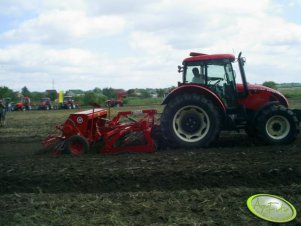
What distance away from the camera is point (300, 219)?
4344 mm

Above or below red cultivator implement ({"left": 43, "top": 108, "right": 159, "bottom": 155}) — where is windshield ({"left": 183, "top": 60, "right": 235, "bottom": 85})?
above

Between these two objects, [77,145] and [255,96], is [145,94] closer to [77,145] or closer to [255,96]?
[255,96]

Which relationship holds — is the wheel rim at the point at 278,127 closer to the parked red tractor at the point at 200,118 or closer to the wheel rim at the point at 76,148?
the parked red tractor at the point at 200,118

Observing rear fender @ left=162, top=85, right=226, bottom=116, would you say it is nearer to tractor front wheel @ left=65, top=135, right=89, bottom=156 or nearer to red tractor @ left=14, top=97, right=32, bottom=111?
tractor front wheel @ left=65, top=135, right=89, bottom=156

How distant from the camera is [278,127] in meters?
8.47

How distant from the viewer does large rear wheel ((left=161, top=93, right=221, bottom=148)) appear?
8.30 meters

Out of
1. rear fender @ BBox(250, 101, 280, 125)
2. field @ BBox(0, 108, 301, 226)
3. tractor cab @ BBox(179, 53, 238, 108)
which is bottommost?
field @ BBox(0, 108, 301, 226)

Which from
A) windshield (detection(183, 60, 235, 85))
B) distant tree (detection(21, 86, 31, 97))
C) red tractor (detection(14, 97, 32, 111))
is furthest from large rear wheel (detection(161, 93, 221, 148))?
distant tree (detection(21, 86, 31, 97))

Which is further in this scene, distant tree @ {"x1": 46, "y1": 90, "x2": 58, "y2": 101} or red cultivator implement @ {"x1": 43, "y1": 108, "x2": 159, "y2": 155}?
distant tree @ {"x1": 46, "y1": 90, "x2": 58, "y2": 101}

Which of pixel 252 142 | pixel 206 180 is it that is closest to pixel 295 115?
pixel 252 142

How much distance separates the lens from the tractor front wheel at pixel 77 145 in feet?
28.0

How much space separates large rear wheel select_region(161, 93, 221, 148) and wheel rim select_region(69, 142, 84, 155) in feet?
6.07

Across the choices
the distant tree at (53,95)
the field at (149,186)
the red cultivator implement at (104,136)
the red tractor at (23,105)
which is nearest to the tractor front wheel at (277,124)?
the field at (149,186)

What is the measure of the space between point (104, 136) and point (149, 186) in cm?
296
